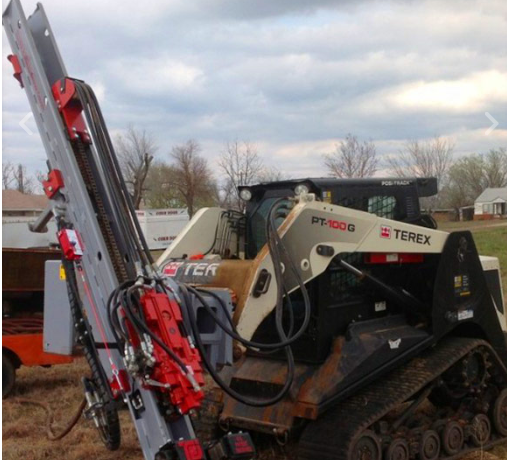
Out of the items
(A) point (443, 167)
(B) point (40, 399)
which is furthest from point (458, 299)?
(A) point (443, 167)

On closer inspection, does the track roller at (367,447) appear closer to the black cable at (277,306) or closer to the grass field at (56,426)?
the black cable at (277,306)

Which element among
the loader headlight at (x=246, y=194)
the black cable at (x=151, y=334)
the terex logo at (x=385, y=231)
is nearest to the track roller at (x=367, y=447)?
the terex logo at (x=385, y=231)

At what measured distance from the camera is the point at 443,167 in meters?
39.1

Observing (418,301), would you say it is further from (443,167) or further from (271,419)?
(443,167)

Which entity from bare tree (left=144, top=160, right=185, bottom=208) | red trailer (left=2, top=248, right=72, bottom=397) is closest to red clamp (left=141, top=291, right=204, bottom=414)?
red trailer (left=2, top=248, right=72, bottom=397)

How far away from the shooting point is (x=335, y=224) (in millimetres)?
5477

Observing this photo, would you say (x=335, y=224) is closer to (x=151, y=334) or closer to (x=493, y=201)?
(x=151, y=334)

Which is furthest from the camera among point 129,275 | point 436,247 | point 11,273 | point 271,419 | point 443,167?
point 443,167

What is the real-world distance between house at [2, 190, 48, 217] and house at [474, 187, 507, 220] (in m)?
47.4

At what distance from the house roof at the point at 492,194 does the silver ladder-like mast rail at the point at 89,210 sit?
70.1 metres

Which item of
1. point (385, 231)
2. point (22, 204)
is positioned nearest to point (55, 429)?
point (385, 231)

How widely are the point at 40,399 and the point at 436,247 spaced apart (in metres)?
5.16

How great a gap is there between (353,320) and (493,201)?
69.2m

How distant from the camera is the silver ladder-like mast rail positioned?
14.4 ft
